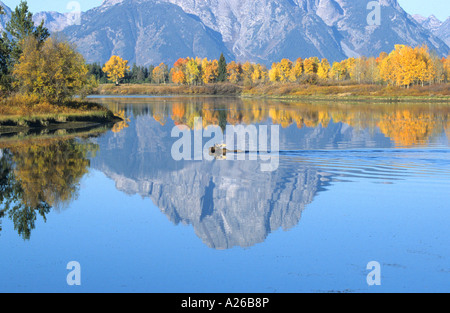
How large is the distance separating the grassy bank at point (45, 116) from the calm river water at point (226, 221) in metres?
12.5

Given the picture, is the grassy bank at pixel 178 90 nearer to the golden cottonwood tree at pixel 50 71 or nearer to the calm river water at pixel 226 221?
the golden cottonwood tree at pixel 50 71

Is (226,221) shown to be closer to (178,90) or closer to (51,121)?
(51,121)

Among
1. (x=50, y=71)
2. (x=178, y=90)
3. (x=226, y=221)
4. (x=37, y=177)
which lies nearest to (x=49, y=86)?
(x=50, y=71)

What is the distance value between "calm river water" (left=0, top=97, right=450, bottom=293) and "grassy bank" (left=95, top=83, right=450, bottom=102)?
293ft

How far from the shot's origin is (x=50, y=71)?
5528 centimetres

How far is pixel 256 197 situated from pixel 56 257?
8.41m

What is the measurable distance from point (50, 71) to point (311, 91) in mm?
93297

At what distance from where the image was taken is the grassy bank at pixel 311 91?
116938 mm

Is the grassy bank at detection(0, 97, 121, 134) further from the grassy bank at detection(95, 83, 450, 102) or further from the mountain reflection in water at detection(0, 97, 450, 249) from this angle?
the grassy bank at detection(95, 83, 450, 102)

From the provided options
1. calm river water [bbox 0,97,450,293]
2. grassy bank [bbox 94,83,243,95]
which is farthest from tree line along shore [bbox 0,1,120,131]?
grassy bank [bbox 94,83,243,95]

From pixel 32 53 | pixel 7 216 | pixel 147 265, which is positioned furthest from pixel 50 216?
pixel 32 53

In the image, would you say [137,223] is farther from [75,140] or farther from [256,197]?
[75,140]

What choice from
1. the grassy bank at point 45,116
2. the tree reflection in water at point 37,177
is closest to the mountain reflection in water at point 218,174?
the tree reflection in water at point 37,177

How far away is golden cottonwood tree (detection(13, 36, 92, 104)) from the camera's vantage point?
54.4 meters
